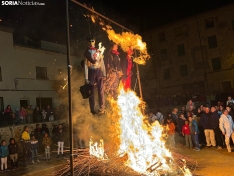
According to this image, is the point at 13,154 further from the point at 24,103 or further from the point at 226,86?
the point at 226,86

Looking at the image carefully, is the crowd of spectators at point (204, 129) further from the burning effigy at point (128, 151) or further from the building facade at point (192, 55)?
the building facade at point (192, 55)

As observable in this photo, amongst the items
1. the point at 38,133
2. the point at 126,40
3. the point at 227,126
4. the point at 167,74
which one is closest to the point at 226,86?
the point at 167,74

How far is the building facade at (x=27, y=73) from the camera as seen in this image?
20.4m

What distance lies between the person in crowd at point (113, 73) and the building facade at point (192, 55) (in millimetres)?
24464

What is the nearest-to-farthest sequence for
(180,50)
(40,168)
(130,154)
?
(130,154) < (40,168) < (180,50)

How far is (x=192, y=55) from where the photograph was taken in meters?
30.9

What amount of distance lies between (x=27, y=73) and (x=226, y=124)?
58.2 feet

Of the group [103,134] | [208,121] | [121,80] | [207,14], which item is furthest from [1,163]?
[207,14]

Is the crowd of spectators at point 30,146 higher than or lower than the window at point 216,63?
lower

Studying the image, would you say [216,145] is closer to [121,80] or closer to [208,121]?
[208,121]

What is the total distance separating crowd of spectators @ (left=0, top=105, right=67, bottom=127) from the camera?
51.9 ft

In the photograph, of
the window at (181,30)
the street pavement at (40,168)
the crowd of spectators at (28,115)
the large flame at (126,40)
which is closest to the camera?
the large flame at (126,40)

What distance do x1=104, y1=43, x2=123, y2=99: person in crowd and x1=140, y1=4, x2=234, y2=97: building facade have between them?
2446 centimetres

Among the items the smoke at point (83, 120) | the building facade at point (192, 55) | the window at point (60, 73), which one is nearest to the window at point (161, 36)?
the building facade at point (192, 55)
